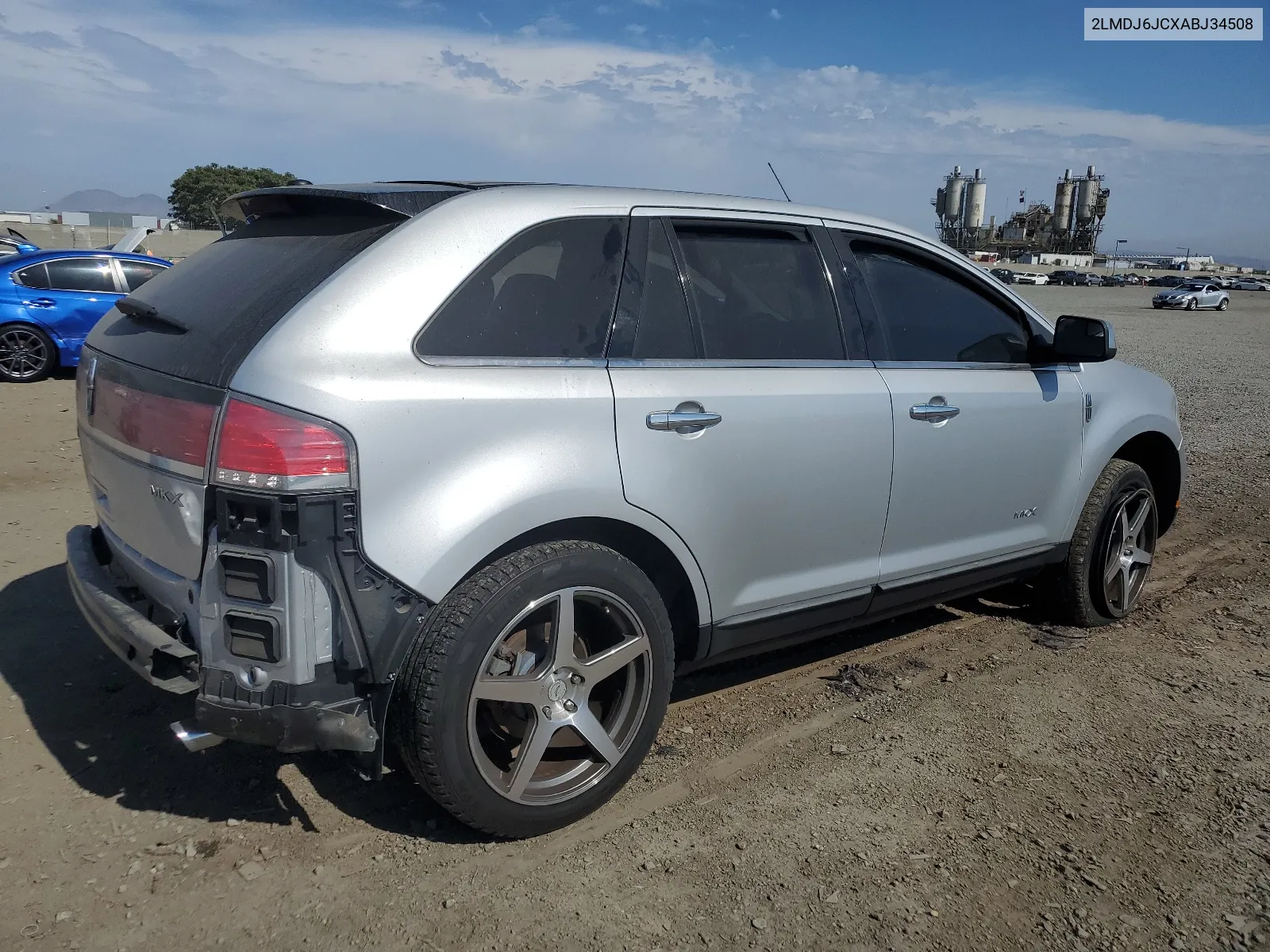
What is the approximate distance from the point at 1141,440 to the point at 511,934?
3.99 m

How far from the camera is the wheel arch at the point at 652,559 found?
278 cm

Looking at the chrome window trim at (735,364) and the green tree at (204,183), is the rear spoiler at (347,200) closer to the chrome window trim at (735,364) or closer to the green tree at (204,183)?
the chrome window trim at (735,364)

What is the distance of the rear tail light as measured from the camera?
8.11 feet

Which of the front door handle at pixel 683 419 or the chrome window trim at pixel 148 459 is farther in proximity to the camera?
the front door handle at pixel 683 419

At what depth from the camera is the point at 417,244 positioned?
2.70 m

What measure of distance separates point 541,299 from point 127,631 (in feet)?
4.79

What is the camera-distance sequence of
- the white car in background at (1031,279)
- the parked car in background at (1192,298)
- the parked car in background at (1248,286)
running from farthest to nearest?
the parked car in background at (1248,286) → the white car in background at (1031,279) → the parked car in background at (1192,298)

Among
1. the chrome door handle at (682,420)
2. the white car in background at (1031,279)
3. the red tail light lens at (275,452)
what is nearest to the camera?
the red tail light lens at (275,452)

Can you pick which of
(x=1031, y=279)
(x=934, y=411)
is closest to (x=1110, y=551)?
(x=934, y=411)

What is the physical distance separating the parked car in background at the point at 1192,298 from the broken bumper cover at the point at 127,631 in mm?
48344

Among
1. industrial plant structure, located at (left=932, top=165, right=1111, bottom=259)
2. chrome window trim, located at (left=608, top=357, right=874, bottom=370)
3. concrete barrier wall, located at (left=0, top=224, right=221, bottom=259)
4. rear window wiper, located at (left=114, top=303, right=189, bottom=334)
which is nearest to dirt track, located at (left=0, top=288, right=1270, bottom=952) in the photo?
chrome window trim, located at (left=608, top=357, right=874, bottom=370)

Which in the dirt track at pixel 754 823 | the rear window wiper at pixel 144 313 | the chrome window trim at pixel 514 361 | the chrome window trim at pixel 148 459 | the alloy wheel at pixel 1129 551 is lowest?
the dirt track at pixel 754 823

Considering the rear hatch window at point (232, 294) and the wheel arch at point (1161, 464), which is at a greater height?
the rear hatch window at point (232, 294)

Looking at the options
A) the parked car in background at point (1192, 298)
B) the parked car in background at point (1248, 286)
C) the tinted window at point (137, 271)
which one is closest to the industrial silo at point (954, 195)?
the parked car in background at point (1248, 286)
